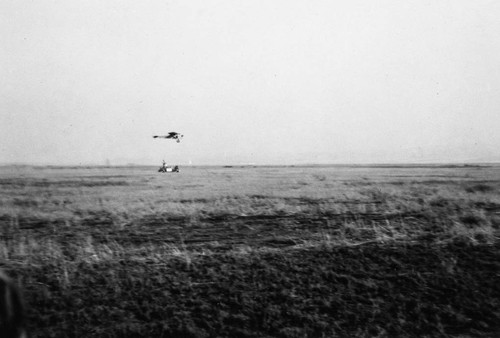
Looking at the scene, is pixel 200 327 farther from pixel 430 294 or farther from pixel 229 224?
pixel 229 224

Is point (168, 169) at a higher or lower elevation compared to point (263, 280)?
higher

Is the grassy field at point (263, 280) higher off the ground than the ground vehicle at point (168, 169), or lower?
lower

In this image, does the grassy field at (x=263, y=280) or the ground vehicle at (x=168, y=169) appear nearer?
the grassy field at (x=263, y=280)

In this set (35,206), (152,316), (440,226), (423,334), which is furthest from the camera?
(35,206)

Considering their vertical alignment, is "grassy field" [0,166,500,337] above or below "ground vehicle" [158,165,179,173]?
below

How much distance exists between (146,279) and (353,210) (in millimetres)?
13296

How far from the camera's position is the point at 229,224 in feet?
53.7

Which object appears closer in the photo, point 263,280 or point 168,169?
point 263,280

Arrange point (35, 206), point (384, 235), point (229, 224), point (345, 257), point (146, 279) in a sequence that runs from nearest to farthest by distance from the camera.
→ 1. point (146, 279)
2. point (345, 257)
3. point (384, 235)
4. point (229, 224)
5. point (35, 206)

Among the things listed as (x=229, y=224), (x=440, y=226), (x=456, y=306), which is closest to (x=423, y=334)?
(x=456, y=306)

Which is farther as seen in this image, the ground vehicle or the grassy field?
the ground vehicle

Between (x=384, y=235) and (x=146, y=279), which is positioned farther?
(x=384, y=235)

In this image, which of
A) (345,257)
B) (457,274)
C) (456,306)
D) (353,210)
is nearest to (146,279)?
(345,257)

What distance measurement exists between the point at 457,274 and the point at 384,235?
3.13 meters
